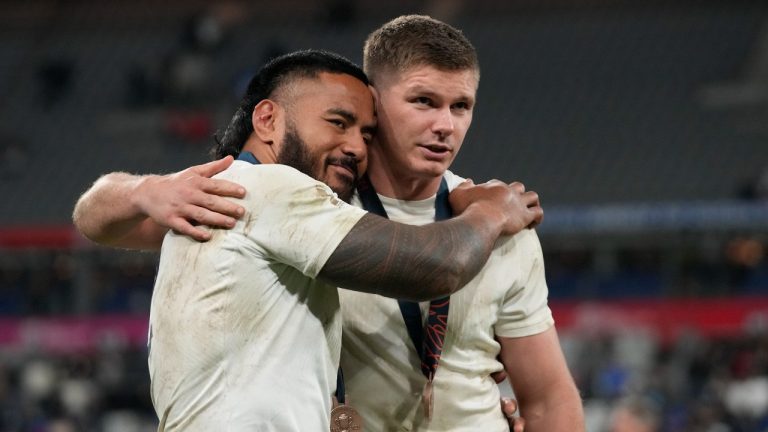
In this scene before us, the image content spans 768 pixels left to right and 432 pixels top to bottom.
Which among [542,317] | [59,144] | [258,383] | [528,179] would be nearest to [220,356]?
[258,383]

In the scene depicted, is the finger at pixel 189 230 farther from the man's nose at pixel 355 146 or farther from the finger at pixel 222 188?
the man's nose at pixel 355 146

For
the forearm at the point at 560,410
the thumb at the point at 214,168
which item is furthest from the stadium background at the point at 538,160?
the thumb at the point at 214,168

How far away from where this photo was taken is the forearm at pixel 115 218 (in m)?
3.23

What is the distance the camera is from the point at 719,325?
14492mm

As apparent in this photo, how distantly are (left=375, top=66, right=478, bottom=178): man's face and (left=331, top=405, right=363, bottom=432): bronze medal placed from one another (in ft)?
2.30

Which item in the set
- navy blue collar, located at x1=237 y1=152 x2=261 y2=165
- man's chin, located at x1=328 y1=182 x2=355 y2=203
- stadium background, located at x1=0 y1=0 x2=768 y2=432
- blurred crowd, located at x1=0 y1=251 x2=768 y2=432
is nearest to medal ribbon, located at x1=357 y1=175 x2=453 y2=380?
man's chin, located at x1=328 y1=182 x2=355 y2=203

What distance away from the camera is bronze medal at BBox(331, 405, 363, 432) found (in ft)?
10.1

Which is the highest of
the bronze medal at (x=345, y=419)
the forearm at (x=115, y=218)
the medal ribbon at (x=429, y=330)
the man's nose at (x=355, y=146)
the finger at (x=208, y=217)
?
the man's nose at (x=355, y=146)

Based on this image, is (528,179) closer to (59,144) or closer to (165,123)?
(165,123)

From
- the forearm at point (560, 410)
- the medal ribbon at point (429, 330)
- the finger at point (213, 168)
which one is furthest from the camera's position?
the forearm at point (560, 410)

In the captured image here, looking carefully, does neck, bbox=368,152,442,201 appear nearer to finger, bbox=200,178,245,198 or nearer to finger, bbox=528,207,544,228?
finger, bbox=528,207,544,228

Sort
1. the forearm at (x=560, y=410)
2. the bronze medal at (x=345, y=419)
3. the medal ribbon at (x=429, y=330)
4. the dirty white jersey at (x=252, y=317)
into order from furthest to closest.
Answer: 1. the forearm at (x=560, y=410)
2. the medal ribbon at (x=429, y=330)
3. the bronze medal at (x=345, y=419)
4. the dirty white jersey at (x=252, y=317)

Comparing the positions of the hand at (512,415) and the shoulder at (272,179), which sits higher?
the shoulder at (272,179)

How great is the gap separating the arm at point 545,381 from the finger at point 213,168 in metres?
0.96
